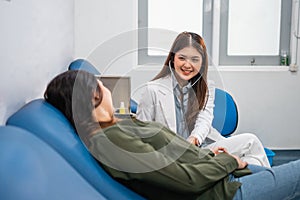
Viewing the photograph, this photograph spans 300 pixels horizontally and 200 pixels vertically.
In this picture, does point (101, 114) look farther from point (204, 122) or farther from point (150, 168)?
point (204, 122)

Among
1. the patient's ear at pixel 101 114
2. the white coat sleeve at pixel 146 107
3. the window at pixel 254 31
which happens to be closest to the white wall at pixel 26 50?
the patient's ear at pixel 101 114

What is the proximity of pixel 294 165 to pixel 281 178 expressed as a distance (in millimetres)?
98

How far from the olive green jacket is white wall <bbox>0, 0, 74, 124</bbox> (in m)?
0.31

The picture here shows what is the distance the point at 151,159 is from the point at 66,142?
0.25 meters

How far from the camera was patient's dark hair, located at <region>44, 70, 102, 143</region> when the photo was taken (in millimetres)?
1156

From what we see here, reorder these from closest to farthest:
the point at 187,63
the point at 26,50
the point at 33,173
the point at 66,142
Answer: the point at 33,173 → the point at 66,142 → the point at 26,50 → the point at 187,63

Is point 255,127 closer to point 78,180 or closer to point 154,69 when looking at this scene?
point 154,69

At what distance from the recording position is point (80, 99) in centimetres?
115

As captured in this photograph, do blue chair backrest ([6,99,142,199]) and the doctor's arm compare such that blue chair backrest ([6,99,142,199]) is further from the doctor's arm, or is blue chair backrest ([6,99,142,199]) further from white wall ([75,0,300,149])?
white wall ([75,0,300,149])

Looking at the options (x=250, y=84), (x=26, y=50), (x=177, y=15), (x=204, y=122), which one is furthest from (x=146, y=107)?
(x=250, y=84)

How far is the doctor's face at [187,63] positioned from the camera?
150 cm

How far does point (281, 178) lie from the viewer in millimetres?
1321

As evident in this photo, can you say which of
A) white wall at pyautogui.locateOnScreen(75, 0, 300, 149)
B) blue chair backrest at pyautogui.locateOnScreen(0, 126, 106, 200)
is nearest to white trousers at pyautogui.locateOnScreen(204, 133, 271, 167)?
blue chair backrest at pyautogui.locateOnScreen(0, 126, 106, 200)

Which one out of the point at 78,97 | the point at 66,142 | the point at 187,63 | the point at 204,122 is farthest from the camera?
the point at 204,122
